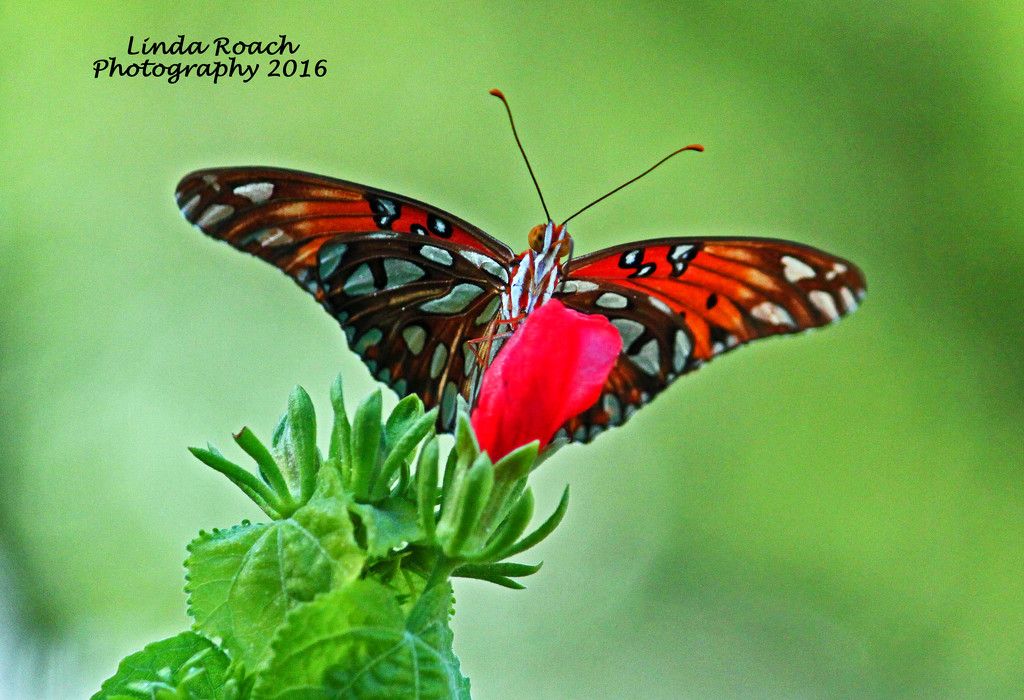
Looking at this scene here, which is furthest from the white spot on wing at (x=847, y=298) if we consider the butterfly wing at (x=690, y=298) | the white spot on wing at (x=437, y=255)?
the white spot on wing at (x=437, y=255)

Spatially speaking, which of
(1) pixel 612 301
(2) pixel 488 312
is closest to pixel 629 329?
(1) pixel 612 301

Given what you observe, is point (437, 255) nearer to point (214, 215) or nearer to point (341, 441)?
point (214, 215)

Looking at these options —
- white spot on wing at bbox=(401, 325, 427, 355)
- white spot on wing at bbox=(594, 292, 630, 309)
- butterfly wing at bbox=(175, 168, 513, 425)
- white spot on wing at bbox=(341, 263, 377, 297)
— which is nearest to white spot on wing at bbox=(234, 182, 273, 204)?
butterfly wing at bbox=(175, 168, 513, 425)

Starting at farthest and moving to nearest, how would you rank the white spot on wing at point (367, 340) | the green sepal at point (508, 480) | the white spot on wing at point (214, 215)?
the white spot on wing at point (367, 340)
the white spot on wing at point (214, 215)
the green sepal at point (508, 480)

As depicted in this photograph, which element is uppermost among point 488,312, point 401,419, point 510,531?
point 488,312

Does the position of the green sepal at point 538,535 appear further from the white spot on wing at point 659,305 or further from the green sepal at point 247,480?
the white spot on wing at point 659,305
